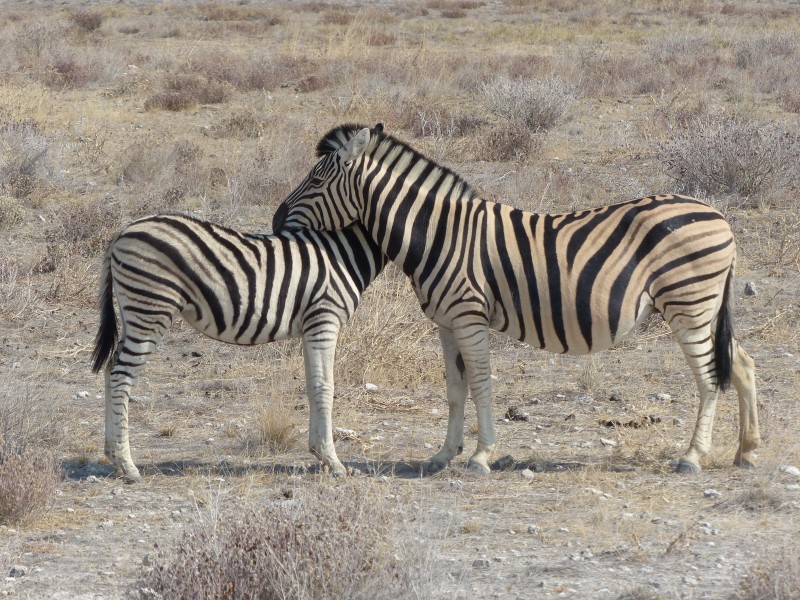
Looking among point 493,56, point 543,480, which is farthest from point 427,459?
point 493,56

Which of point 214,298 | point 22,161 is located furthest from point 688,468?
point 22,161

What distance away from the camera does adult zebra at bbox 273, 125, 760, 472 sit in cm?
698

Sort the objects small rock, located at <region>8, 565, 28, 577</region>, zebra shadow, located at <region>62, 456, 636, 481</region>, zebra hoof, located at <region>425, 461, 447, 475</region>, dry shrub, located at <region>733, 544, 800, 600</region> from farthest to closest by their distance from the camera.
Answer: zebra hoof, located at <region>425, 461, 447, 475</region>, zebra shadow, located at <region>62, 456, 636, 481</region>, small rock, located at <region>8, 565, 28, 577</region>, dry shrub, located at <region>733, 544, 800, 600</region>

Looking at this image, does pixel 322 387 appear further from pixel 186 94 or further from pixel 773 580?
pixel 186 94

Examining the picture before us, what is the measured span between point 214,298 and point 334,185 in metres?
1.09

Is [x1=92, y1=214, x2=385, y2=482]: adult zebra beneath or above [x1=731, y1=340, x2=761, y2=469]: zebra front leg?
above

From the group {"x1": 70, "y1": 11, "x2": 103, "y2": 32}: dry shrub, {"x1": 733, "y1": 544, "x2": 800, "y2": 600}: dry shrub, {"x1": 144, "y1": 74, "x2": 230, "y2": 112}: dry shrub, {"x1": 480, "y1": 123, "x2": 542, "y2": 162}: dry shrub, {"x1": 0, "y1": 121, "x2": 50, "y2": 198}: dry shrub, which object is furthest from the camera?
{"x1": 70, "y1": 11, "x2": 103, "y2": 32}: dry shrub

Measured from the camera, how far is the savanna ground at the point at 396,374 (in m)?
5.46

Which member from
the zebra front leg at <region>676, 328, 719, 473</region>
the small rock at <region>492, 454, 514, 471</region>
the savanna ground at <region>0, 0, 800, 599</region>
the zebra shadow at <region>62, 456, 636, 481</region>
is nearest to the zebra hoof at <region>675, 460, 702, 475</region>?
the zebra front leg at <region>676, 328, 719, 473</region>

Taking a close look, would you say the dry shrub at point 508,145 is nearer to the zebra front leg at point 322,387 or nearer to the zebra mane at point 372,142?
the zebra mane at point 372,142

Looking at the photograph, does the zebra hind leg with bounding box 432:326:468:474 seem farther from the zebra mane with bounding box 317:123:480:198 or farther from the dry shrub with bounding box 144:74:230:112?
the dry shrub with bounding box 144:74:230:112

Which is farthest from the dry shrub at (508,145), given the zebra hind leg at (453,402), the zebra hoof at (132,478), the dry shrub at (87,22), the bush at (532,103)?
the dry shrub at (87,22)

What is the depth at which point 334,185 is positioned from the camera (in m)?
7.30

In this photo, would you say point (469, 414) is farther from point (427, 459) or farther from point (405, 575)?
point (405, 575)
